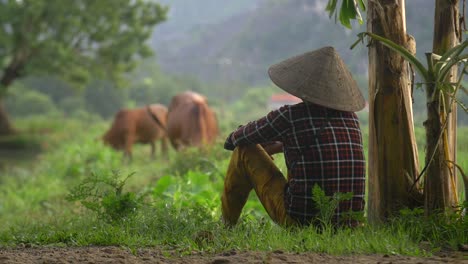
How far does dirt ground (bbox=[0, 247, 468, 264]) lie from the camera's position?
3.76 m

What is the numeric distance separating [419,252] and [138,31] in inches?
884

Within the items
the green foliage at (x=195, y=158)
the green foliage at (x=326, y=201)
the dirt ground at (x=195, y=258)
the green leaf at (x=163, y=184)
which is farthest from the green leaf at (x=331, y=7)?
the green foliage at (x=195, y=158)

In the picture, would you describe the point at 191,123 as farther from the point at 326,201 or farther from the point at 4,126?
the point at 4,126

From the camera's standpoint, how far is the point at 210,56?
55.3 meters

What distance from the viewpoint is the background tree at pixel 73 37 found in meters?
22.4

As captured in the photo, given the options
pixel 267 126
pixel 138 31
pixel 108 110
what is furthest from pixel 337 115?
pixel 108 110

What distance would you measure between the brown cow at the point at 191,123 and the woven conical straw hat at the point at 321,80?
8.15 m

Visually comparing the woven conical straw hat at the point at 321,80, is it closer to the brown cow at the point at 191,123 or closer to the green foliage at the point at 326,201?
the green foliage at the point at 326,201

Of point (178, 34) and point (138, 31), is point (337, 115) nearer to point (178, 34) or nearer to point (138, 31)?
point (138, 31)

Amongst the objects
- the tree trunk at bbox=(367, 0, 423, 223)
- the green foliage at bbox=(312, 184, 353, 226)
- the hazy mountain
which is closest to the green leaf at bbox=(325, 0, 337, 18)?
the tree trunk at bbox=(367, 0, 423, 223)

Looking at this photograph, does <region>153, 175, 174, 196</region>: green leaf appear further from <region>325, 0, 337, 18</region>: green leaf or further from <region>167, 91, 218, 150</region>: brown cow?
<region>167, 91, 218, 150</region>: brown cow

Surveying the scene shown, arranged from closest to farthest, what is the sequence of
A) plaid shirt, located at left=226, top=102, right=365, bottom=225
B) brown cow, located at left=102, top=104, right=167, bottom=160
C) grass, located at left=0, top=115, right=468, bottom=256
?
grass, located at left=0, top=115, right=468, bottom=256, plaid shirt, located at left=226, top=102, right=365, bottom=225, brown cow, located at left=102, top=104, right=167, bottom=160

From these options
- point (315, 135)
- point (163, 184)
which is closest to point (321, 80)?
point (315, 135)

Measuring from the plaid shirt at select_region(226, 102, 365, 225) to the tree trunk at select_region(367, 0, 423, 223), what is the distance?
24 centimetres
